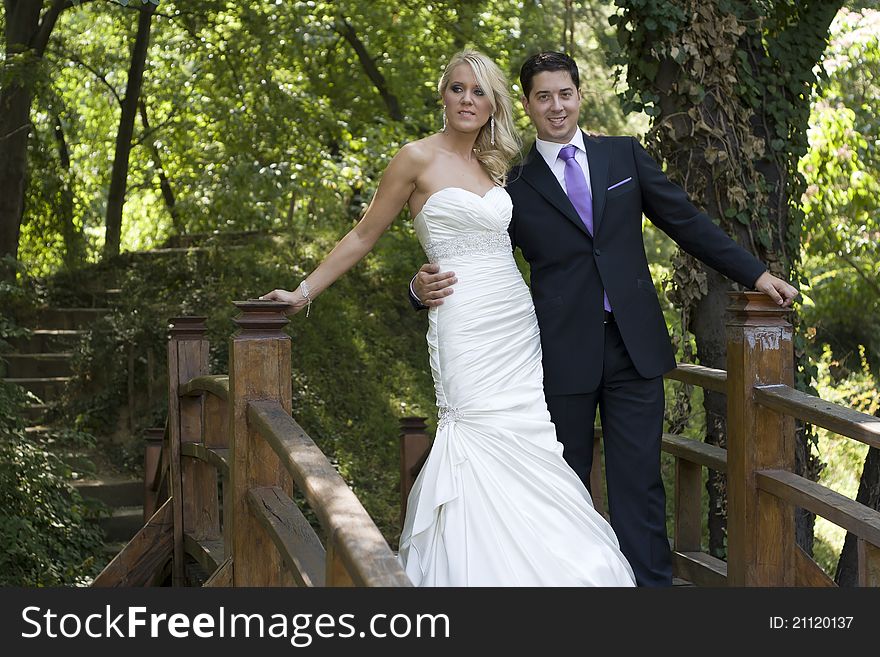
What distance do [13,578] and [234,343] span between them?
12.9 feet

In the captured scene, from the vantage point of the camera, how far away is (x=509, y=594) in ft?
9.16

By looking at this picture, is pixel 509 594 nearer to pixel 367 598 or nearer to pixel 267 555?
pixel 367 598

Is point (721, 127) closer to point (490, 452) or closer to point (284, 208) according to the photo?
point (490, 452)

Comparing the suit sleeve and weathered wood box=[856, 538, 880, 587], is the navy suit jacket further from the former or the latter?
weathered wood box=[856, 538, 880, 587]

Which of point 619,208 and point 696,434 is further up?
point 619,208

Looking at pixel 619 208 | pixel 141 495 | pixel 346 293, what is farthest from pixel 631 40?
pixel 346 293

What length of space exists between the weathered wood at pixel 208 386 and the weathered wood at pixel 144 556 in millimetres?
677

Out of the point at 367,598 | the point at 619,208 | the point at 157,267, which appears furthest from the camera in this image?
the point at 157,267

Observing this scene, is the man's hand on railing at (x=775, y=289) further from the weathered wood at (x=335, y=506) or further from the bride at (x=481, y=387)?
the weathered wood at (x=335, y=506)

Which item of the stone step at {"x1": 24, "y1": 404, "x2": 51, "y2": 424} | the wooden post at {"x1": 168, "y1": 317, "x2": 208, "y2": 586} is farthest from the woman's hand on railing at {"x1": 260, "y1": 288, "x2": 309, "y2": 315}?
the stone step at {"x1": 24, "y1": 404, "x2": 51, "y2": 424}

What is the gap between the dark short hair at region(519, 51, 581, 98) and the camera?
3643 mm

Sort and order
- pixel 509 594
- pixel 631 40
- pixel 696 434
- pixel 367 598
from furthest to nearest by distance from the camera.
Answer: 1. pixel 696 434
2. pixel 631 40
3. pixel 509 594
4. pixel 367 598

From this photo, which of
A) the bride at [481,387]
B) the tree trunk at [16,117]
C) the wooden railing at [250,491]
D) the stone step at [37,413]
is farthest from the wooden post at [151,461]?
the bride at [481,387]

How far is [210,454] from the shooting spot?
192 inches
